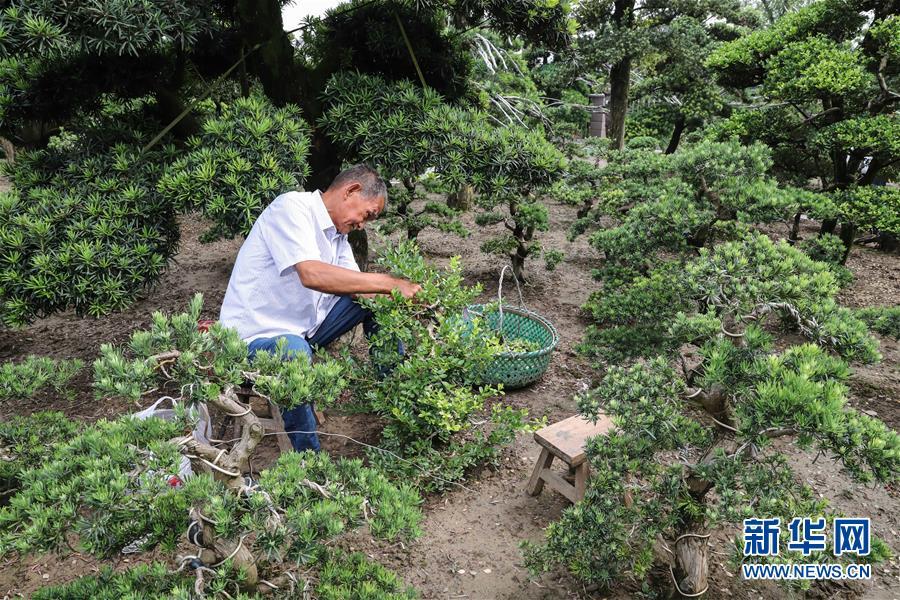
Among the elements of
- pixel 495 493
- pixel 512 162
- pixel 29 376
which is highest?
pixel 512 162

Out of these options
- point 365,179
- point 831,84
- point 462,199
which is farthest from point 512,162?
point 462,199

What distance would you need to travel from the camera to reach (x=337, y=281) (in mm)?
2662

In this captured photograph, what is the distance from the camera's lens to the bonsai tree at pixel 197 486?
55.7 inches

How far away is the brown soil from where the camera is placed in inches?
98.0

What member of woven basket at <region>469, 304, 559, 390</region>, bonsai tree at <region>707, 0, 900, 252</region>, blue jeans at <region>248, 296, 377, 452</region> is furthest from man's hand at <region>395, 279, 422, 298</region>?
bonsai tree at <region>707, 0, 900, 252</region>

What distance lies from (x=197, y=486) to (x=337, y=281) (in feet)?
4.33

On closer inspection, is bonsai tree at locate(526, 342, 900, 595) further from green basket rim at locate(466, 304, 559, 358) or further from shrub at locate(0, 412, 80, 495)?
shrub at locate(0, 412, 80, 495)

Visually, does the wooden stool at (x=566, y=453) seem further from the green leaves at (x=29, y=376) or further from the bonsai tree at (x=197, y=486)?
the green leaves at (x=29, y=376)

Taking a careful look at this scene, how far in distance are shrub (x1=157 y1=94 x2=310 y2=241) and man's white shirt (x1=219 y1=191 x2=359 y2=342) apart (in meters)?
0.09

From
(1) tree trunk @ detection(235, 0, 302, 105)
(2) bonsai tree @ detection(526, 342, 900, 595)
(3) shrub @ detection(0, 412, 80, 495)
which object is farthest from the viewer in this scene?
(1) tree trunk @ detection(235, 0, 302, 105)

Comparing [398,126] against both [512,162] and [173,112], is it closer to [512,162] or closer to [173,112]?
[512,162]

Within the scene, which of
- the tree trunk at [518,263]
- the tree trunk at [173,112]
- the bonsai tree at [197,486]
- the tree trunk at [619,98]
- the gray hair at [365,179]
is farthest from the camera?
the tree trunk at [619,98]

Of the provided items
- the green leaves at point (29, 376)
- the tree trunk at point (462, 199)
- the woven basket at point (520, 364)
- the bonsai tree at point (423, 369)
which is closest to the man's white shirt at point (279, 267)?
the bonsai tree at point (423, 369)

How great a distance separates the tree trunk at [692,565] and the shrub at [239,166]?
2.46 m
